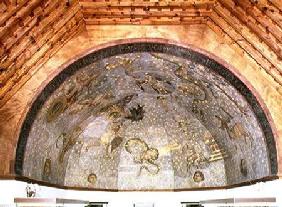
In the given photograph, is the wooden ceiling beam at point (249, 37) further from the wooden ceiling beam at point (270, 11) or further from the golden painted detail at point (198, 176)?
the golden painted detail at point (198, 176)

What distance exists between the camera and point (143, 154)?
18.0m

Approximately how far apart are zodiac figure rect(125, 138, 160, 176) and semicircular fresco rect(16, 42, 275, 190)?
4 centimetres

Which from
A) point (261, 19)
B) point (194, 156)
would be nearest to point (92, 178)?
point (194, 156)

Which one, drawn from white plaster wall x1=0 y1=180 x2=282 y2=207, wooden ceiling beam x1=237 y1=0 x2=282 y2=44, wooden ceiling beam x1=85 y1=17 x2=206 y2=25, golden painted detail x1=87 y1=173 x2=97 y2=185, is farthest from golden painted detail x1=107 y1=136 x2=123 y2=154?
wooden ceiling beam x1=237 y1=0 x2=282 y2=44

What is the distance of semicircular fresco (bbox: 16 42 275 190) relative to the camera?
12.5 metres

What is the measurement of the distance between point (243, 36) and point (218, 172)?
277 inches

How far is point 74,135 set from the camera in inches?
646

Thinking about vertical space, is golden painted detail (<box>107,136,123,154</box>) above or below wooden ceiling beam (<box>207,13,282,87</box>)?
below

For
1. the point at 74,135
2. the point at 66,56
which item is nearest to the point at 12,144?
the point at 66,56

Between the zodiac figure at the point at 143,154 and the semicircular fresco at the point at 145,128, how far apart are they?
0.04 metres

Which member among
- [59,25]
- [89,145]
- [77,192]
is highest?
[59,25]

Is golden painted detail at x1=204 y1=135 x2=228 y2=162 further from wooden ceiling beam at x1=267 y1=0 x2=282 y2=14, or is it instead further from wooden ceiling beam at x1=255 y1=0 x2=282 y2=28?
wooden ceiling beam at x1=267 y1=0 x2=282 y2=14

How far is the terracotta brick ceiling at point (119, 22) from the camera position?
32.2 ft

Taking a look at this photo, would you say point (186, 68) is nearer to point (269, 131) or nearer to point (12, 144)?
point (269, 131)
